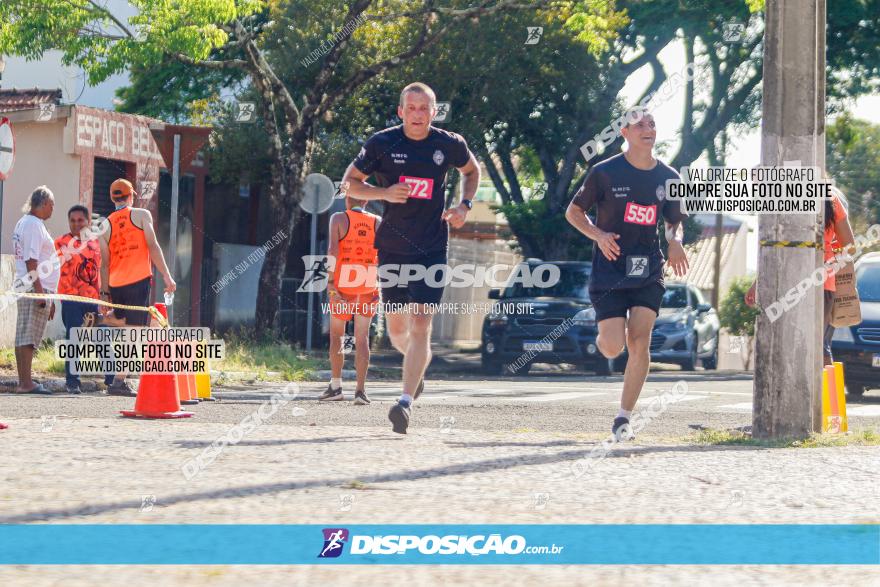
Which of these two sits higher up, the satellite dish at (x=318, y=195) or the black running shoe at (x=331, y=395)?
the satellite dish at (x=318, y=195)

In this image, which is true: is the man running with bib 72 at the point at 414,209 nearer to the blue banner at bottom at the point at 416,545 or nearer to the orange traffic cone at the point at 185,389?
the blue banner at bottom at the point at 416,545

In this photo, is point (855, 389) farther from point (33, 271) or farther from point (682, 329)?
point (33, 271)

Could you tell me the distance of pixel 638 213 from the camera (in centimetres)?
809

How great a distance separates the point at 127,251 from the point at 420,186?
4.42 meters

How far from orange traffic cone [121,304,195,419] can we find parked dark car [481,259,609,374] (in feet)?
36.8

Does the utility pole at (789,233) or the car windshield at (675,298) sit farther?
the car windshield at (675,298)

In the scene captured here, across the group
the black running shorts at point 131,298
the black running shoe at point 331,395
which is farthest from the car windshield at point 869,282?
the black running shorts at point 131,298

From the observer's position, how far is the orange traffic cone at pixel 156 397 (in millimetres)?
9164

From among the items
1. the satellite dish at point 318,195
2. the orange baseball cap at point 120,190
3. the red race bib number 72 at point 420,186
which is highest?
the satellite dish at point 318,195

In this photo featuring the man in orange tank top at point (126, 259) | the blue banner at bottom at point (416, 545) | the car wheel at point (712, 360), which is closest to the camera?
the blue banner at bottom at point (416, 545)

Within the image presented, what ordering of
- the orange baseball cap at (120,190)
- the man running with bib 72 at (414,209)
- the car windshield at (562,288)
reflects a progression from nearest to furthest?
the man running with bib 72 at (414,209)
the orange baseball cap at (120,190)
the car windshield at (562,288)

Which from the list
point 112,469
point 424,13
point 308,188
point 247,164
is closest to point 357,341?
point 112,469

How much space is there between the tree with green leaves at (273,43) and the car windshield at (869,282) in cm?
596

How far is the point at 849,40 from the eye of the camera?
29.1 meters
